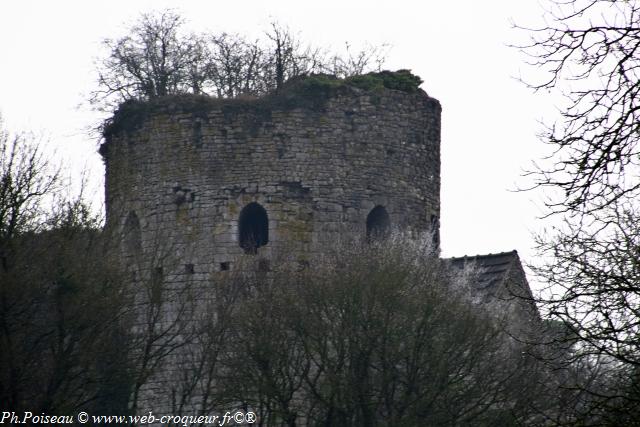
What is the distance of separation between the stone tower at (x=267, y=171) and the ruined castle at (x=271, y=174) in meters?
0.02

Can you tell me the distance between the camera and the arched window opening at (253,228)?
2505cm

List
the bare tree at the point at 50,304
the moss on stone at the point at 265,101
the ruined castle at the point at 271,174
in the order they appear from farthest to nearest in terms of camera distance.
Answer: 1. the moss on stone at the point at 265,101
2. the ruined castle at the point at 271,174
3. the bare tree at the point at 50,304

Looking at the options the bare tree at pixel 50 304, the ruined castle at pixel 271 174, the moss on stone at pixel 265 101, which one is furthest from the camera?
the moss on stone at pixel 265 101

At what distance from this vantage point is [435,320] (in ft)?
67.2

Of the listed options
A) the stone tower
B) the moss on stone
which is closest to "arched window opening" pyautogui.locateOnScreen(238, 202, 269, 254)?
the stone tower

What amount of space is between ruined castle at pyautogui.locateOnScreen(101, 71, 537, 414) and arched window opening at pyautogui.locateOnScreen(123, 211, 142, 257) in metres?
0.02

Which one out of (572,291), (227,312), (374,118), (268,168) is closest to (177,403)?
(227,312)

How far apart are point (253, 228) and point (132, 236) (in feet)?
6.47

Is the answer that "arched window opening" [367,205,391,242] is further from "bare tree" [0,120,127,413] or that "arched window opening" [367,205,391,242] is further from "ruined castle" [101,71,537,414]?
"bare tree" [0,120,127,413]

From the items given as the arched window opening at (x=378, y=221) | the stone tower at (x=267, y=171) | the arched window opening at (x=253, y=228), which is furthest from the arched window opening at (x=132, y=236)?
the arched window opening at (x=378, y=221)

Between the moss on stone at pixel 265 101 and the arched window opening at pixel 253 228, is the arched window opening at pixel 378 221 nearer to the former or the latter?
the arched window opening at pixel 253 228

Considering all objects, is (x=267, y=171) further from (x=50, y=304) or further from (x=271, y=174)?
(x=50, y=304)

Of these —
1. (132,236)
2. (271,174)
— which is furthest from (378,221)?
(132,236)

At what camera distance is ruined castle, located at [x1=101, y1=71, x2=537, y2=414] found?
2497cm
